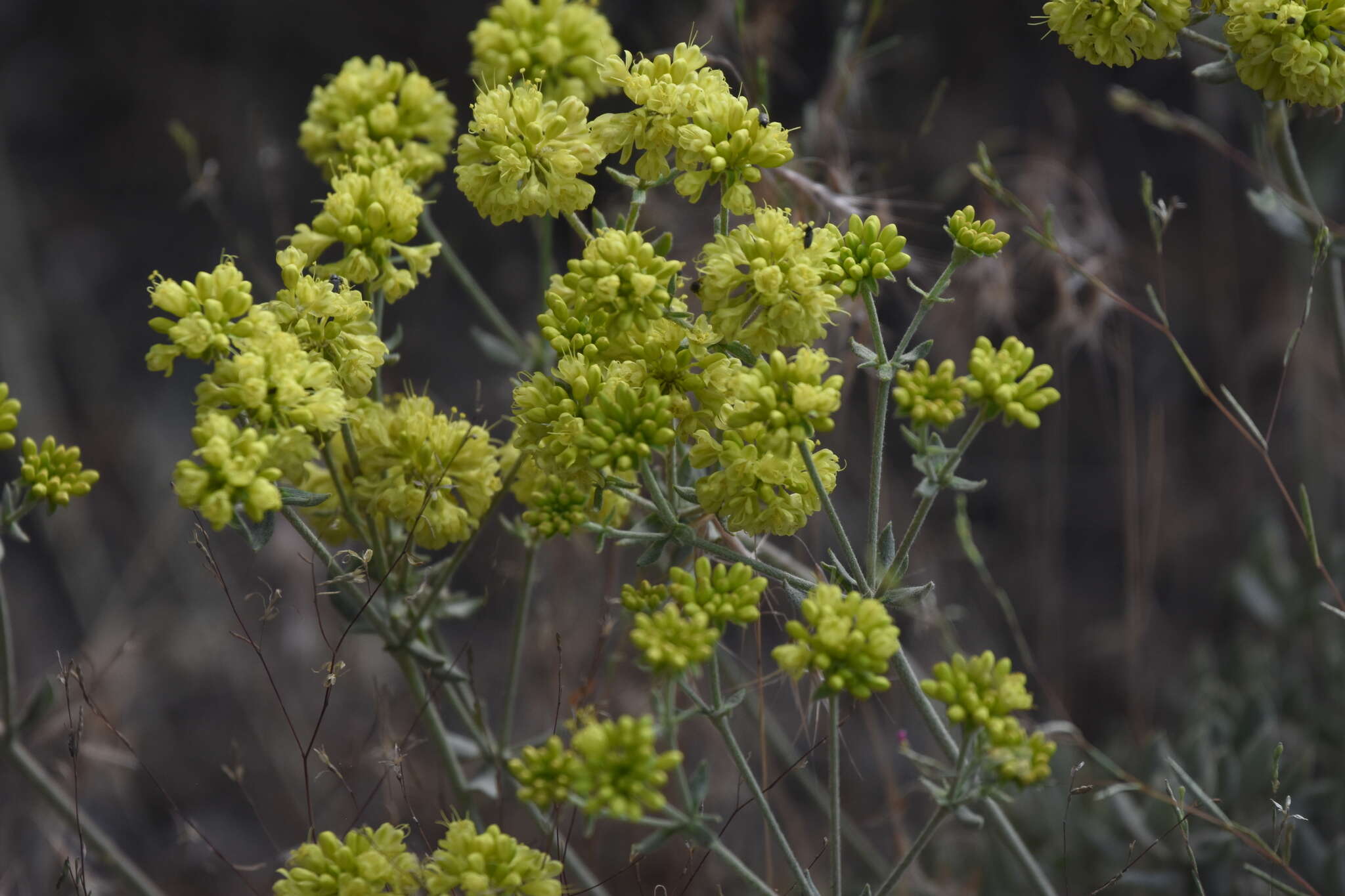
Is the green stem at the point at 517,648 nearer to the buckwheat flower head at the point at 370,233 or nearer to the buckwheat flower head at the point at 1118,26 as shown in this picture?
the buckwheat flower head at the point at 370,233

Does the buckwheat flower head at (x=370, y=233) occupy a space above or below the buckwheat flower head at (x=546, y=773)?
above

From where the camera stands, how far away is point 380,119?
A: 2.85 metres

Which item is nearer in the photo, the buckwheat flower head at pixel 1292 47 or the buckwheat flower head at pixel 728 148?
the buckwheat flower head at pixel 728 148

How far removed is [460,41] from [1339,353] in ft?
14.0

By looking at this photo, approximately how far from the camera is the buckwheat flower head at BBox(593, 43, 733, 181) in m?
2.24

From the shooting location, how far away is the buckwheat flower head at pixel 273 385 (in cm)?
208

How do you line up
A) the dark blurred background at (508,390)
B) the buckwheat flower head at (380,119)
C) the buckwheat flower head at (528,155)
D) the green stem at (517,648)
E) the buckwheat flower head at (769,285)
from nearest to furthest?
the buckwheat flower head at (769,285) → the buckwheat flower head at (528,155) → the green stem at (517,648) → the buckwheat flower head at (380,119) → the dark blurred background at (508,390)

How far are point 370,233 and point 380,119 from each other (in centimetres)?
51

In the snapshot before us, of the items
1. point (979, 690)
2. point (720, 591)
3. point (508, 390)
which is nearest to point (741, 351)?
point (720, 591)

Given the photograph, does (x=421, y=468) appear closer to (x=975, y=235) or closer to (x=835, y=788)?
(x=835, y=788)

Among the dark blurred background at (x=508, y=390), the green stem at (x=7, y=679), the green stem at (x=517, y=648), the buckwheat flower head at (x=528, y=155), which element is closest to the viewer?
the buckwheat flower head at (x=528, y=155)

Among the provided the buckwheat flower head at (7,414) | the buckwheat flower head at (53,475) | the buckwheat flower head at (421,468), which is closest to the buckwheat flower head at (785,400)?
the buckwheat flower head at (421,468)

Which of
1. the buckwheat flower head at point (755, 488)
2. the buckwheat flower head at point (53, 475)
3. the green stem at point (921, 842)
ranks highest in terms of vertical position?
the buckwheat flower head at point (53, 475)

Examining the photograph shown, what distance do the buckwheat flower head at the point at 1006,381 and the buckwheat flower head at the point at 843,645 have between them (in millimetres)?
444
